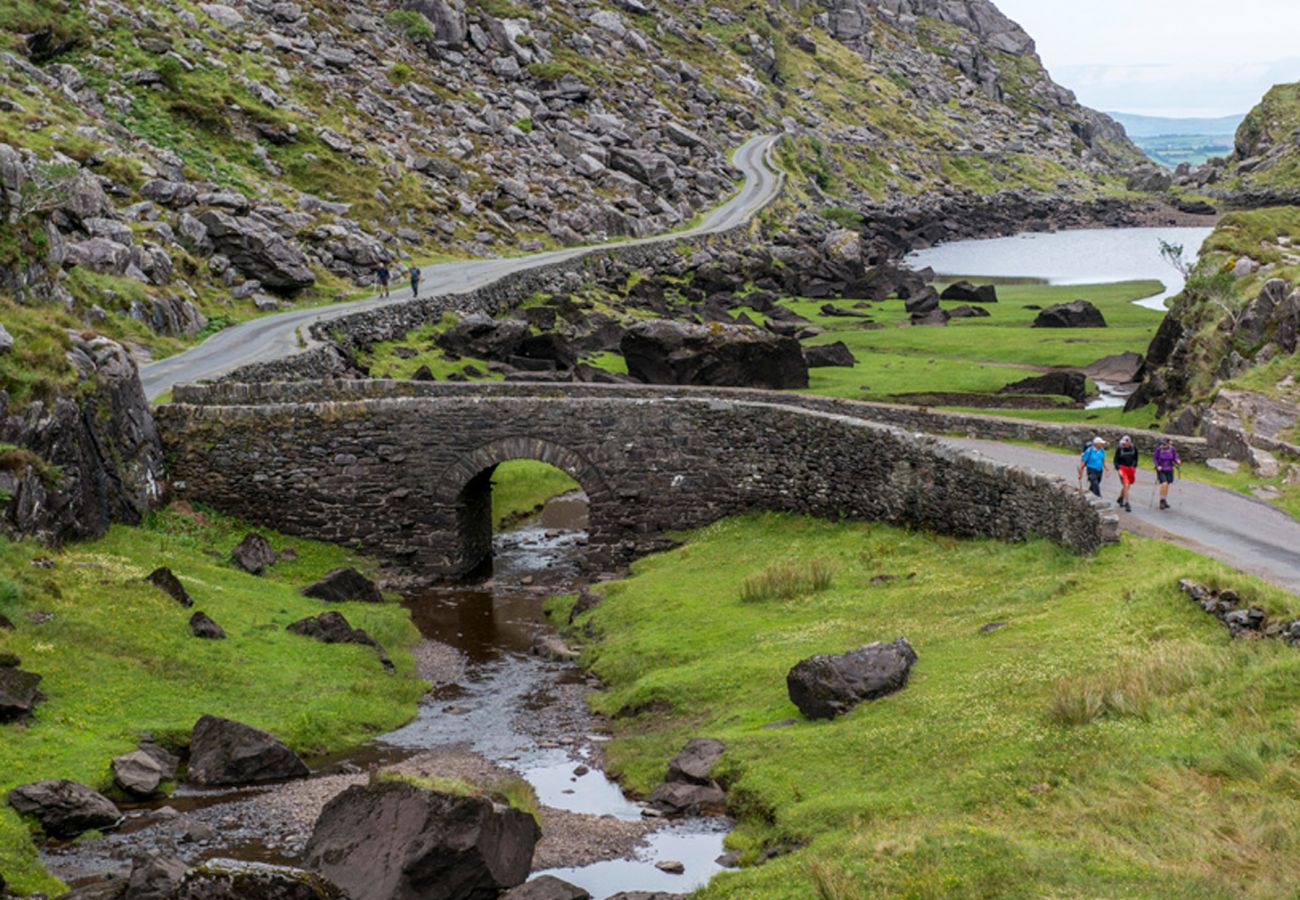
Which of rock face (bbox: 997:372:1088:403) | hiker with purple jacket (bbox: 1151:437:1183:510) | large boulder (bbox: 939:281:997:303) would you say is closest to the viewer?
hiker with purple jacket (bbox: 1151:437:1183:510)

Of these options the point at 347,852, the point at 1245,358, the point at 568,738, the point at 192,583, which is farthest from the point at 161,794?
the point at 1245,358

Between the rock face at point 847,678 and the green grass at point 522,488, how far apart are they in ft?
93.1

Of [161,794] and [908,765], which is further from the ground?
[908,765]

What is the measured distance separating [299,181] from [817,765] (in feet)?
231

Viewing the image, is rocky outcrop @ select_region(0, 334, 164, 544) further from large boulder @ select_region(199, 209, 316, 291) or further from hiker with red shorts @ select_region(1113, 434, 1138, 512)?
large boulder @ select_region(199, 209, 316, 291)

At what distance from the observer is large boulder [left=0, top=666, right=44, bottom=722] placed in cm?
2358

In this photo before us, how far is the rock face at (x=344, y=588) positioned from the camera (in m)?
37.6

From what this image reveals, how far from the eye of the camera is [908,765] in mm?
A: 20844

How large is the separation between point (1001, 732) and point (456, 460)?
2560 cm

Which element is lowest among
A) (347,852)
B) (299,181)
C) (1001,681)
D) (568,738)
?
(568,738)

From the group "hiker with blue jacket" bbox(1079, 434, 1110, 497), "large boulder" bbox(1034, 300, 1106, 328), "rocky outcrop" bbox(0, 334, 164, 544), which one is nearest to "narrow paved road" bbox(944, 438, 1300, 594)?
"hiker with blue jacket" bbox(1079, 434, 1110, 497)

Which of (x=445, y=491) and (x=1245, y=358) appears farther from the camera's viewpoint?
(x=1245, y=358)

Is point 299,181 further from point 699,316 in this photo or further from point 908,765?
point 908,765

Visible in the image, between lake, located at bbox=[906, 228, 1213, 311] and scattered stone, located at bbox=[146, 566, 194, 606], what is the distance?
95657 millimetres
